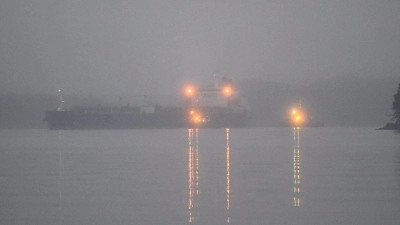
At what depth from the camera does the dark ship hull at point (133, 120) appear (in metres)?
87.3

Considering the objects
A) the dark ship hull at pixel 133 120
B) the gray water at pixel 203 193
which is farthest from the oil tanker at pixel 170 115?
the gray water at pixel 203 193

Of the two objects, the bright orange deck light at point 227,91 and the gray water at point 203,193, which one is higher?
the bright orange deck light at point 227,91

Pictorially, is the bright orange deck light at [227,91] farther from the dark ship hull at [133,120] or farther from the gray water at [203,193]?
the gray water at [203,193]

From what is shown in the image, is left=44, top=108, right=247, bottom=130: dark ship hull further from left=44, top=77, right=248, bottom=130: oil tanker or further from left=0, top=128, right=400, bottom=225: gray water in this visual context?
left=0, top=128, right=400, bottom=225: gray water

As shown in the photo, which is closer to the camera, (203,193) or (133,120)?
(203,193)

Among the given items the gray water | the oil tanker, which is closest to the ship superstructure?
the oil tanker

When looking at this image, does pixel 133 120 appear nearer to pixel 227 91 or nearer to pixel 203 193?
pixel 227 91

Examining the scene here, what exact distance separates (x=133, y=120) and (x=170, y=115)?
5.83 m

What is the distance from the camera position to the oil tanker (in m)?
87.6

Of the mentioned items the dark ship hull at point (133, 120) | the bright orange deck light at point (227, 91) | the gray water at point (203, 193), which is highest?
the bright orange deck light at point (227, 91)

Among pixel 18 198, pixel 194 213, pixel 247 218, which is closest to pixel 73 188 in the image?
pixel 18 198

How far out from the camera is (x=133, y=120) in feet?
298

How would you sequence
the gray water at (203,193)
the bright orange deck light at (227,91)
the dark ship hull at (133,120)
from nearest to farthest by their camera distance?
the gray water at (203,193) < the dark ship hull at (133,120) < the bright orange deck light at (227,91)

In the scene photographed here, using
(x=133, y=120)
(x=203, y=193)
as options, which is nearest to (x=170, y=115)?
(x=133, y=120)
